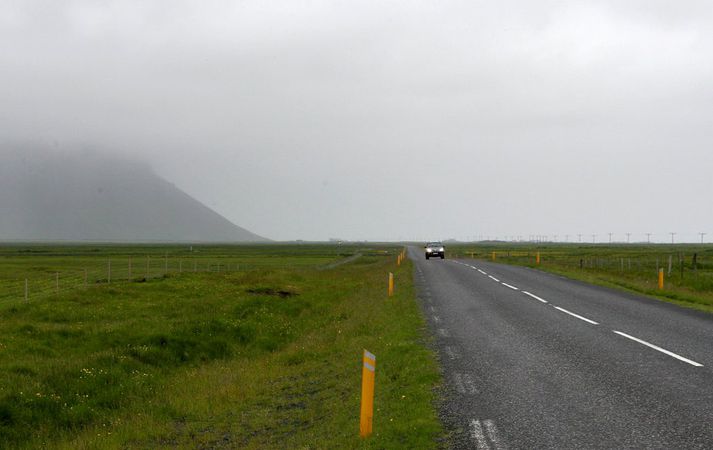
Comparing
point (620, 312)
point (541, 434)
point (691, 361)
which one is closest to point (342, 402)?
point (541, 434)

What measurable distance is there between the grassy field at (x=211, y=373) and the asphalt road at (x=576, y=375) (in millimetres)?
681

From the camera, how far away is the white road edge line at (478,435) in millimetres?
5930

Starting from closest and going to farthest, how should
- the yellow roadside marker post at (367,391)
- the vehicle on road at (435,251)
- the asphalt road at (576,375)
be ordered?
the asphalt road at (576,375), the yellow roadside marker post at (367,391), the vehicle on road at (435,251)

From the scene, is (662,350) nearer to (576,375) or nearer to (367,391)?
(576,375)

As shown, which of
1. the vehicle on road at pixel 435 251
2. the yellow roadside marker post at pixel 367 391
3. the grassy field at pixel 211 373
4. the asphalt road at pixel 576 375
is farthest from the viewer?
the vehicle on road at pixel 435 251

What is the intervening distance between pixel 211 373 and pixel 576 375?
33.5ft

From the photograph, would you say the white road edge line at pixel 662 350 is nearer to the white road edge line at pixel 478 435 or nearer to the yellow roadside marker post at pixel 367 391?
the white road edge line at pixel 478 435

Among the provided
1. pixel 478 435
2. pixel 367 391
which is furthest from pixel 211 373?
pixel 478 435

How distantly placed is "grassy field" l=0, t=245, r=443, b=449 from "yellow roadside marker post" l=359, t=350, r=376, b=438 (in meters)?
0.15

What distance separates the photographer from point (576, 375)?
9.01 m

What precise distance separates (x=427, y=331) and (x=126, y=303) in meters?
17.8

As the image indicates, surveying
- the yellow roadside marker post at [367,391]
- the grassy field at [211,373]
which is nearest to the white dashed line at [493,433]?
the grassy field at [211,373]

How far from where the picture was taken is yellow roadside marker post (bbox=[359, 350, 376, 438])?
6463 millimetres

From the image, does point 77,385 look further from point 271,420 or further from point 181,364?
point 271,420
